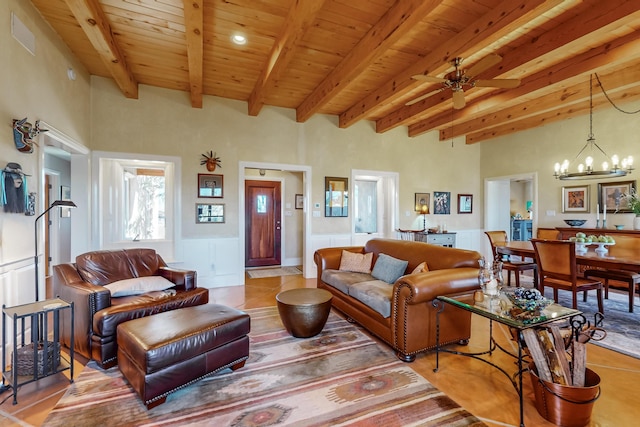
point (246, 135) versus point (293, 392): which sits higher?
point (246, 135)

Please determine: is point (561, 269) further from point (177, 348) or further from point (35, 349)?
point (35, 349)

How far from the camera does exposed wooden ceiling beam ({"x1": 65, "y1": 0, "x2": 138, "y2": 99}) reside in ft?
8.22

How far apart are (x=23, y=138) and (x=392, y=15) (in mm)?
3403

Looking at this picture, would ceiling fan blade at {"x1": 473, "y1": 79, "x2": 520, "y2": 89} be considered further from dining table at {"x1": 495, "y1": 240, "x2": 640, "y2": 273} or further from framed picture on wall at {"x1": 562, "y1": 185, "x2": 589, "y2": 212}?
framed picture on wall at {"x1": 562, "y1": 185, "x2": 589, "y2": 212}

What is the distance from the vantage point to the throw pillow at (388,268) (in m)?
3.31

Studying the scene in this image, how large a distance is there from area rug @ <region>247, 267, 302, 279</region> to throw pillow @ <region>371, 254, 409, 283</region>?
9.24 feet

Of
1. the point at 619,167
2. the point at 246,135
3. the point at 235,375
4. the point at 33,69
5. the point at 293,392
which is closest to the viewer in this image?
the point at 293,392

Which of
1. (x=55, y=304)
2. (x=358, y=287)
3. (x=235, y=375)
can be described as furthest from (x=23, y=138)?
(x=358, y=287)

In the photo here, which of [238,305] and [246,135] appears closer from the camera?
[238,305]

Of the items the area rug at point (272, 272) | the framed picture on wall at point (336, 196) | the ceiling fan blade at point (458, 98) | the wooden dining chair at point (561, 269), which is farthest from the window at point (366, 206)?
the ceiling fan blade at point (458, 98)

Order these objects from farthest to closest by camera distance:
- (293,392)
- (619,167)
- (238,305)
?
(619,167) → (238,305) → (293,392)

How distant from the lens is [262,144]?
17.1 ft

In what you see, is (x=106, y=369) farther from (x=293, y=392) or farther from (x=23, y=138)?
(x=23, y=138)

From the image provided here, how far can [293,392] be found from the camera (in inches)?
81.3
